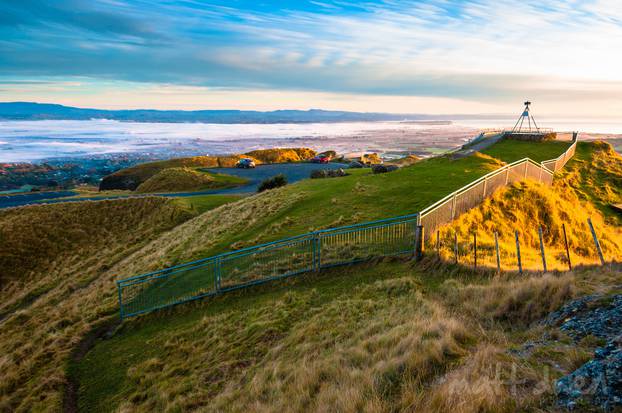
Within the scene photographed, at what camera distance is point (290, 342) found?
27.9ft

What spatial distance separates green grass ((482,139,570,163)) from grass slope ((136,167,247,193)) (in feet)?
93.2

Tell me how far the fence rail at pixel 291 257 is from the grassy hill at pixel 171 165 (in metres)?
53.6

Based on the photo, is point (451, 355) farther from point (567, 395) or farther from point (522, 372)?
point (567, 395)

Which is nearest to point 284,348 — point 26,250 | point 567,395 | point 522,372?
point 522,372

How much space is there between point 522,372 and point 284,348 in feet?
16.5

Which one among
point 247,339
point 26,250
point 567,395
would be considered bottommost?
point 26,250

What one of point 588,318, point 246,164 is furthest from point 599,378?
point 246,164

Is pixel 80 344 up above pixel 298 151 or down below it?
below

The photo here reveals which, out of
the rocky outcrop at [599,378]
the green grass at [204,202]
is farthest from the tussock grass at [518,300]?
the green grass at [204,202]

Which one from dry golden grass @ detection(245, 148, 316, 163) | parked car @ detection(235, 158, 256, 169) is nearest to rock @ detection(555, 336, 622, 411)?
parked car @ detection(235, 158, 256, 169)

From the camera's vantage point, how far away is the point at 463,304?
814cm

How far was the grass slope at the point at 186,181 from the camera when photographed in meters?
46.0

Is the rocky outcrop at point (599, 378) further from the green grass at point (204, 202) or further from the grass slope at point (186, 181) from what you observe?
the grass slope at point (186, 181)

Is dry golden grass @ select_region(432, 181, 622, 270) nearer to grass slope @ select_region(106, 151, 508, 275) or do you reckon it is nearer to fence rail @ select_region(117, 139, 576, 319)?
fence rail @ select_region(117, 139, 576, 319)
